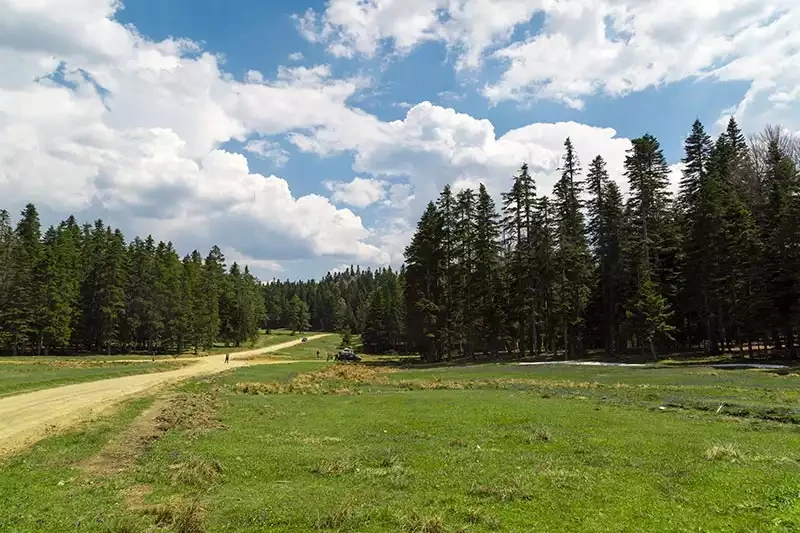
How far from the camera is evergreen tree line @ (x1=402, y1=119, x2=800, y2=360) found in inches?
2434

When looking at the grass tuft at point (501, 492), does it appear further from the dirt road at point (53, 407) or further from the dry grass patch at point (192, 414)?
the dirt road at point (53, 407)

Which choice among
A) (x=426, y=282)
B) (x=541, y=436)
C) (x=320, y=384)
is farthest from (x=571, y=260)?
(x=541, y=436)

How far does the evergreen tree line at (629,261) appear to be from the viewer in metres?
61.8

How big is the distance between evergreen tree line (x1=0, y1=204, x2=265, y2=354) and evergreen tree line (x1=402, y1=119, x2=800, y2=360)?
48.9 metres

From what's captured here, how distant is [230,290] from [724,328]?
111040mm

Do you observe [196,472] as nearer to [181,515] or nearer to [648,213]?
[181,515]

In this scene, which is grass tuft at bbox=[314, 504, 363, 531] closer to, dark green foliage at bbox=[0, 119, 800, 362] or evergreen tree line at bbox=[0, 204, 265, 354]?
dark green foliage at bbox=[0, 119, 800, 362]

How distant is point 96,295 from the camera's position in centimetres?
10000

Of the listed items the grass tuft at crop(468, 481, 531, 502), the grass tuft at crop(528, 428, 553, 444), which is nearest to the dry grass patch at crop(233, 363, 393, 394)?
the grass tuft at crop(528, 428, 553, 444)

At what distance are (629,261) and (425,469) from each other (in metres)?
66.5

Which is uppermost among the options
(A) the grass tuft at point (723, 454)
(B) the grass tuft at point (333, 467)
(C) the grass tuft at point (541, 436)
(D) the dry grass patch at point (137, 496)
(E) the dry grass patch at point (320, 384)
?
(A) the grass tuft at point (723, 454)

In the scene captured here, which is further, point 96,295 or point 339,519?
point 96,295

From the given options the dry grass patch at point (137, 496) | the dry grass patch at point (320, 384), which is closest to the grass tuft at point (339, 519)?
the dry grass patch at point (137, 496)

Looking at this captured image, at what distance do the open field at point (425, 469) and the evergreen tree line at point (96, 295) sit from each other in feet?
241
